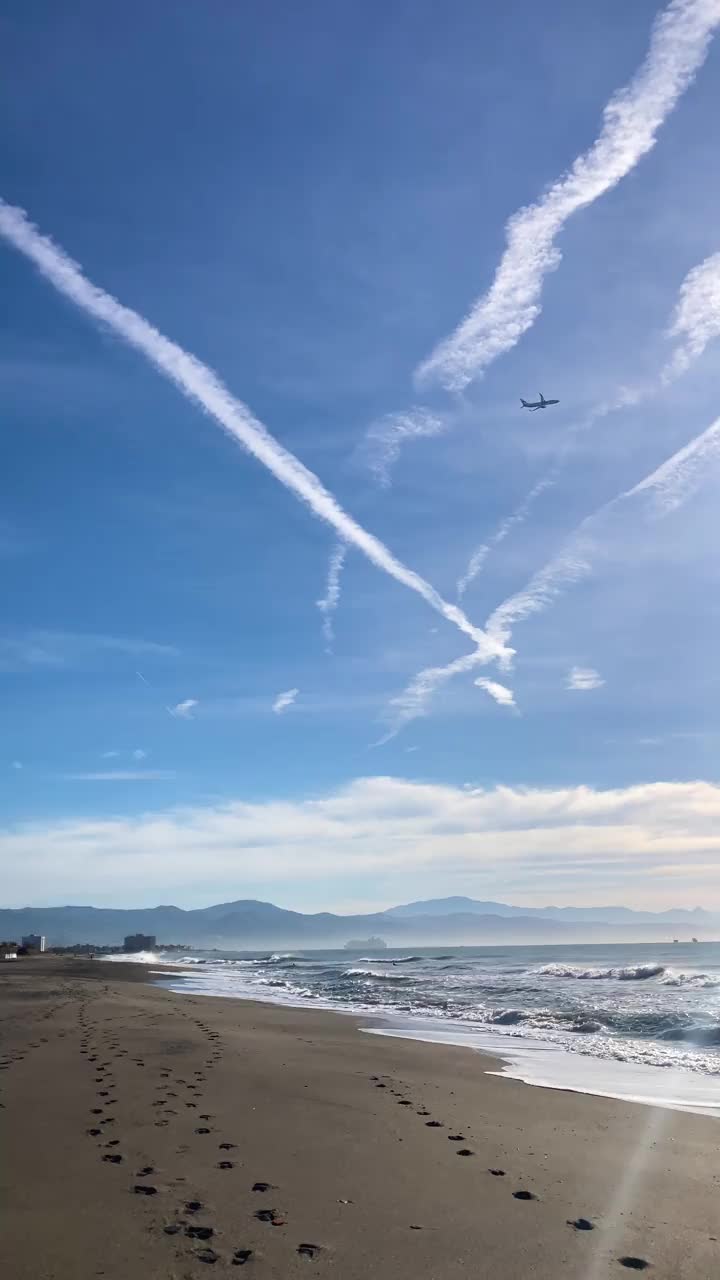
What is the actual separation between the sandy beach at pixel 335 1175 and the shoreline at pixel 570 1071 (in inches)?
36.3

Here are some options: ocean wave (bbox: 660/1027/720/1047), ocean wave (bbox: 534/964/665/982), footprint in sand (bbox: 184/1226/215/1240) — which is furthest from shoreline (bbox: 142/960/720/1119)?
ocean wave (bbox: 534/964/665/982)

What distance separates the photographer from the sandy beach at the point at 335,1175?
5.14m

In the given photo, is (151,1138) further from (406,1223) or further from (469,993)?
(469,993)

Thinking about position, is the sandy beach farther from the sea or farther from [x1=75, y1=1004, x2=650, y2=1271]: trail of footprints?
the sea

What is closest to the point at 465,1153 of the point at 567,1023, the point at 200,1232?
Result: the point at 200,1232

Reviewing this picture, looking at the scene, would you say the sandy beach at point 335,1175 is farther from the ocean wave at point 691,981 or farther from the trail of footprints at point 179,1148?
the ocean wave at point 691,981

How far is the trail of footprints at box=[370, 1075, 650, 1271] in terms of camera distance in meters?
5.25

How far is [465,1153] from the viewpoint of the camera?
25.3 feet

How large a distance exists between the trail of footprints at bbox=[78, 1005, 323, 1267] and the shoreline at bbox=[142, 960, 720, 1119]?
5276mm

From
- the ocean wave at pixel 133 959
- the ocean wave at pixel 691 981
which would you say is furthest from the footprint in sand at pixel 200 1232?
the ocean wave at pixel 133 959

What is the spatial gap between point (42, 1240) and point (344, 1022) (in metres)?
19.0

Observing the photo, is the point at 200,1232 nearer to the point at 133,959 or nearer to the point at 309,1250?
the point at 309,1250

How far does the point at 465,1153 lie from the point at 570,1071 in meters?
7.85

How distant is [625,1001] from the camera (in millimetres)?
30453
